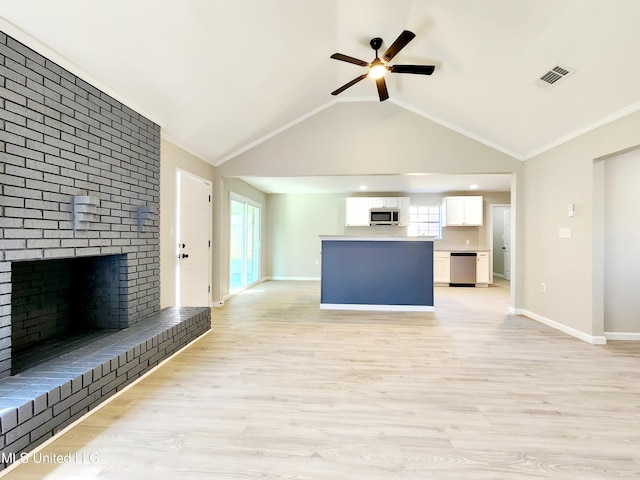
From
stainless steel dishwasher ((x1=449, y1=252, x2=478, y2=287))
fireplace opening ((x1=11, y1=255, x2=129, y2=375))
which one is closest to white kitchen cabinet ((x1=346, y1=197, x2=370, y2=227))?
stainless steel dishwasher ((x1=449, y1=252, x2=478, y2=287))

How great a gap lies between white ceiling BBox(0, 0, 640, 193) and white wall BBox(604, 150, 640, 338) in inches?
27.4

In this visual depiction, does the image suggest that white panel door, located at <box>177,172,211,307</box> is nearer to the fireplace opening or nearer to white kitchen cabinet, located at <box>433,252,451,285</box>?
the fireplace opening

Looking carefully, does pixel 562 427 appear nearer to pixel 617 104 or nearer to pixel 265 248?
pixel 617 104

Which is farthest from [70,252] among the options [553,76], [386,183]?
[386,183]

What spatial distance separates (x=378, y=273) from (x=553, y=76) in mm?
3057

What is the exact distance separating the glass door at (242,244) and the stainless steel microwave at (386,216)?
296cm

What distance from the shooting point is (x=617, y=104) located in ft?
9.23

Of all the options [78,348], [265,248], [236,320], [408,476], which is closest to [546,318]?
[408,476]

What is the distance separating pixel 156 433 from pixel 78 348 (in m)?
1.07

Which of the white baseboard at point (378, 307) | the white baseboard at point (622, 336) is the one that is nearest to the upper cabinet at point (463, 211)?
the white baseboard at point (378, 307)

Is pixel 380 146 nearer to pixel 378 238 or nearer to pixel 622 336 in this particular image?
pixel 378 238

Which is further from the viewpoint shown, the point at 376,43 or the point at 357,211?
the point at 357,211

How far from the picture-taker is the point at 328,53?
341cm

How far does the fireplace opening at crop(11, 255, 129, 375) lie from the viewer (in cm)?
226
